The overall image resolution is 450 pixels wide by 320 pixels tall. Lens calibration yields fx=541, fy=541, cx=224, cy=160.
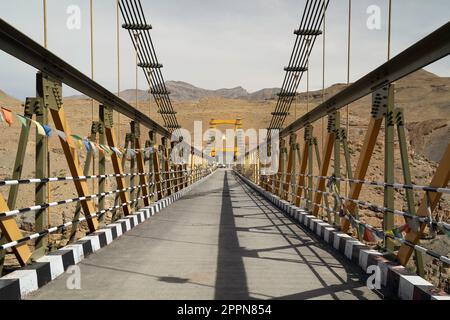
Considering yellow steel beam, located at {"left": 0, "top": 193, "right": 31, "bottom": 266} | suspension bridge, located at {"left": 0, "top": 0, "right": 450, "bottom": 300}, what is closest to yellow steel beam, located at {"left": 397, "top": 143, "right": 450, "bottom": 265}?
suspension bridge, located at {"left": 0, "top": 0, "right": 450, "bottom": 300}

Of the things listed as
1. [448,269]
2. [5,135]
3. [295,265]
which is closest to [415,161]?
[448,269]

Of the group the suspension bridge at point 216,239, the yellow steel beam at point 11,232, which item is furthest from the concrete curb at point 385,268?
the yellow steel beam at point 11,232

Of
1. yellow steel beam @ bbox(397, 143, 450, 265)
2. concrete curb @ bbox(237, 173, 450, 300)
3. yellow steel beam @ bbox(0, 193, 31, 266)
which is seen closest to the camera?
concrete curb @ bbox(237, 173, 450, 300)

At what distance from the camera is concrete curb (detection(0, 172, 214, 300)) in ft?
15.5

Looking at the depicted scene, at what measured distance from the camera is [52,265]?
19.1 feet

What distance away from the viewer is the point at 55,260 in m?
5.96

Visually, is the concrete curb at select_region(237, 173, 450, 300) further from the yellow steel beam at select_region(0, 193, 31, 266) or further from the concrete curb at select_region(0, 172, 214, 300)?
the yellow steel beam at select_region(0, 193, 31, 266)

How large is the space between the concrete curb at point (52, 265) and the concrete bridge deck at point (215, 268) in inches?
4.1

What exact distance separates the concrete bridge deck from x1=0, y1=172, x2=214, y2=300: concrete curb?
0.10 meters

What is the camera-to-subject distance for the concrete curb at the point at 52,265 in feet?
15.5

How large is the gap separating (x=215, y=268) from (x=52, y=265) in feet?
6.03

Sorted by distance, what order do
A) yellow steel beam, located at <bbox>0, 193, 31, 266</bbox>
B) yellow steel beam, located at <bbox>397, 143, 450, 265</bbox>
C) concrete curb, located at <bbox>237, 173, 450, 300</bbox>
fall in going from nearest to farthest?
concrete curb, located at <bbox>237, 173, 450, 300</bbox> < yellow steel beam, located at <bbox>397, 143, 450, 265</bbox> < yellow steel beam, located at <bbox>0, 193, 31, 266</bbox>
